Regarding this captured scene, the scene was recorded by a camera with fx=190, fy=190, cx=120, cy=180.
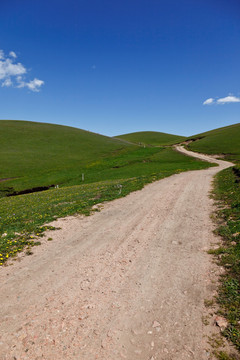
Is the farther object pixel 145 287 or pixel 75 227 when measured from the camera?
pixel 75 227

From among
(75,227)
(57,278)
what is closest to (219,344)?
(57,278)

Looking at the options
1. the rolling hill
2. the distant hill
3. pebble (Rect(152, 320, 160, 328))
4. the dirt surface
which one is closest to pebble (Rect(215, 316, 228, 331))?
the dirt surface

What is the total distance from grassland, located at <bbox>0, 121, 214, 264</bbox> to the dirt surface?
9.08 ft

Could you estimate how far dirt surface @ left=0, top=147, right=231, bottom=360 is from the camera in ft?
15.5

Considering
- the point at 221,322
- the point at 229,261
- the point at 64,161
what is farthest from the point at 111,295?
the point at 64,161

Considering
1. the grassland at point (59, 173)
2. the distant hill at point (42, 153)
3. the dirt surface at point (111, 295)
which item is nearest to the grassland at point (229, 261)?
the dirt surface at point (111, 295)

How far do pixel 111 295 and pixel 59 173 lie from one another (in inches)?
2083

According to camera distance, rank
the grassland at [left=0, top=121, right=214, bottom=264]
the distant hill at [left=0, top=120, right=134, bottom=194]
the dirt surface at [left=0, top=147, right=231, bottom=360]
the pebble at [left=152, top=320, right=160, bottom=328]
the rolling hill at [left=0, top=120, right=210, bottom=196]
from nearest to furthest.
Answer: the dirt surface at [left=0, top=147, right=231, bottom=360]
the pebble at [left=152, top=320, right=160, bottom=328]
the grassland at [left=0, top=121, right=214, bottom=264]
the rolling hill at [left=0, top=120, right=210, bottom=196]
the distant hill at [left=0, top=120, right=134, bottom=194]

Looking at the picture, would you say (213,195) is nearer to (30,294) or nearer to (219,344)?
(219,344)

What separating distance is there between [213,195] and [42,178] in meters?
44.9

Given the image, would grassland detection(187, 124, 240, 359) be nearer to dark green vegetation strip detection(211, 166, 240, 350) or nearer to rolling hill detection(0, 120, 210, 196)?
dark green vegetation strip detection(211, 166, 240, 350)

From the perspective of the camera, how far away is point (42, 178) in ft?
170

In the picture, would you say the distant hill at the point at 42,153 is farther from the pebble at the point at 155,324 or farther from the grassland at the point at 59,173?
the pebble at the point at 155,324

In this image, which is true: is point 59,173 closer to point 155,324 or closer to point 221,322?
point 155,324
